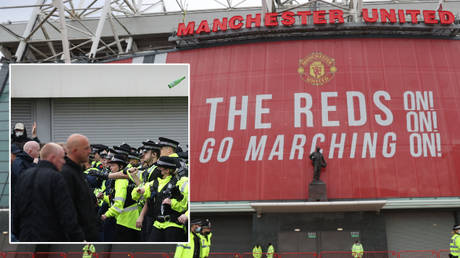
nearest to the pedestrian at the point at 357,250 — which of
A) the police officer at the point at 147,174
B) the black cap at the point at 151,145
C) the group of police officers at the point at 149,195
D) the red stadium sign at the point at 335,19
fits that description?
the red stadium sign at the point at 335,19

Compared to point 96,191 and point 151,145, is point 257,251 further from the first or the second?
point 151,145

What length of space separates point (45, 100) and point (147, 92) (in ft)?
25.4

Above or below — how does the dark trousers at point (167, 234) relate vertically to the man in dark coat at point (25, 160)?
below

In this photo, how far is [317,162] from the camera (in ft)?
110

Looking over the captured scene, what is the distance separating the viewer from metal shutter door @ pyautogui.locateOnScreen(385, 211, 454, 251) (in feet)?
110

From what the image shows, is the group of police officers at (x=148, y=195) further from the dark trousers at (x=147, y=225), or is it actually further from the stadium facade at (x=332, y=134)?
the stadium facade at (x=332, y=134)

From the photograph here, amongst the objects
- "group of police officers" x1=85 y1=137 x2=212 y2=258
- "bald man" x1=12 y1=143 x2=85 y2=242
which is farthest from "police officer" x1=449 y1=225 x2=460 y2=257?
"bald man" x1=12 y1=143 x2=85 y2=242

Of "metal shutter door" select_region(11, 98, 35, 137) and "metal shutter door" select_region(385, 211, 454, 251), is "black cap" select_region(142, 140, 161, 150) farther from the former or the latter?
"metal shutter door" select_region(11, 98, 35, 137)

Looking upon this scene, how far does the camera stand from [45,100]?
38688mm

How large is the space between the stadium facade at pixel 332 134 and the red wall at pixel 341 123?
0.07m

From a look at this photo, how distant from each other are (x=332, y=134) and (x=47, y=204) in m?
28.9

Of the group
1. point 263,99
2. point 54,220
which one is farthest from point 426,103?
point 54,220

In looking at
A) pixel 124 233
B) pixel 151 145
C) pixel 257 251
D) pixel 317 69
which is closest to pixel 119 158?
pixel 151 145

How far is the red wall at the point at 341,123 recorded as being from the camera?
111ft
